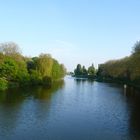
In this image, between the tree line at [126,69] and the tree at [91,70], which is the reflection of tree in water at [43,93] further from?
the tree at [91,70]

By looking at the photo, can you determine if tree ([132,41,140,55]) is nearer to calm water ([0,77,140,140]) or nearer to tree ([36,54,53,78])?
tree ([36,54,53,78])

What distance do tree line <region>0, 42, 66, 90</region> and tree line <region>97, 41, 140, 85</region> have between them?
23239mm

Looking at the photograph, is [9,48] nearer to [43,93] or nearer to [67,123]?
[43,93]

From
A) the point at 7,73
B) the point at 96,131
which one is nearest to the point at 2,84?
the point at 7,73

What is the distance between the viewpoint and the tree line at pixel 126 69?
64.4 meters

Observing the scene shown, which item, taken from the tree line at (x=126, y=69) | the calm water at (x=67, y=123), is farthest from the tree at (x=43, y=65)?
the calm water at (x=67, y=123)

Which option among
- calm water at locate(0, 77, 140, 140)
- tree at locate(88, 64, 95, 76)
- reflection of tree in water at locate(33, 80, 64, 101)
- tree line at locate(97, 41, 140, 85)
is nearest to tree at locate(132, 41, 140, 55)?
tree line at locate(97, 41, 140, 85)

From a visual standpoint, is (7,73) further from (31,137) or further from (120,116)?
(31,137)

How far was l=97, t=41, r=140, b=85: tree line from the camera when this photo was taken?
211 ft

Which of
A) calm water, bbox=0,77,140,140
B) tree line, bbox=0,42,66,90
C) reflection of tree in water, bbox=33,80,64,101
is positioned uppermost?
tree line, bbox=0,42,66,90

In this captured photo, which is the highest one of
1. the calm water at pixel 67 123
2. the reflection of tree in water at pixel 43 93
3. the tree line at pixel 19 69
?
the tree line at pixel 19 69

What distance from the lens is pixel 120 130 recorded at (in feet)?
79.3

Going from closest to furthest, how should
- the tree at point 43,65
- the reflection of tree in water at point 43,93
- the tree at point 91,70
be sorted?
the reflection of tree in water at point 43,93 < the tree at point 43,65 < the tree at point 91,70

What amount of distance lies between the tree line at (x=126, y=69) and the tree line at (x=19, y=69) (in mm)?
23239
